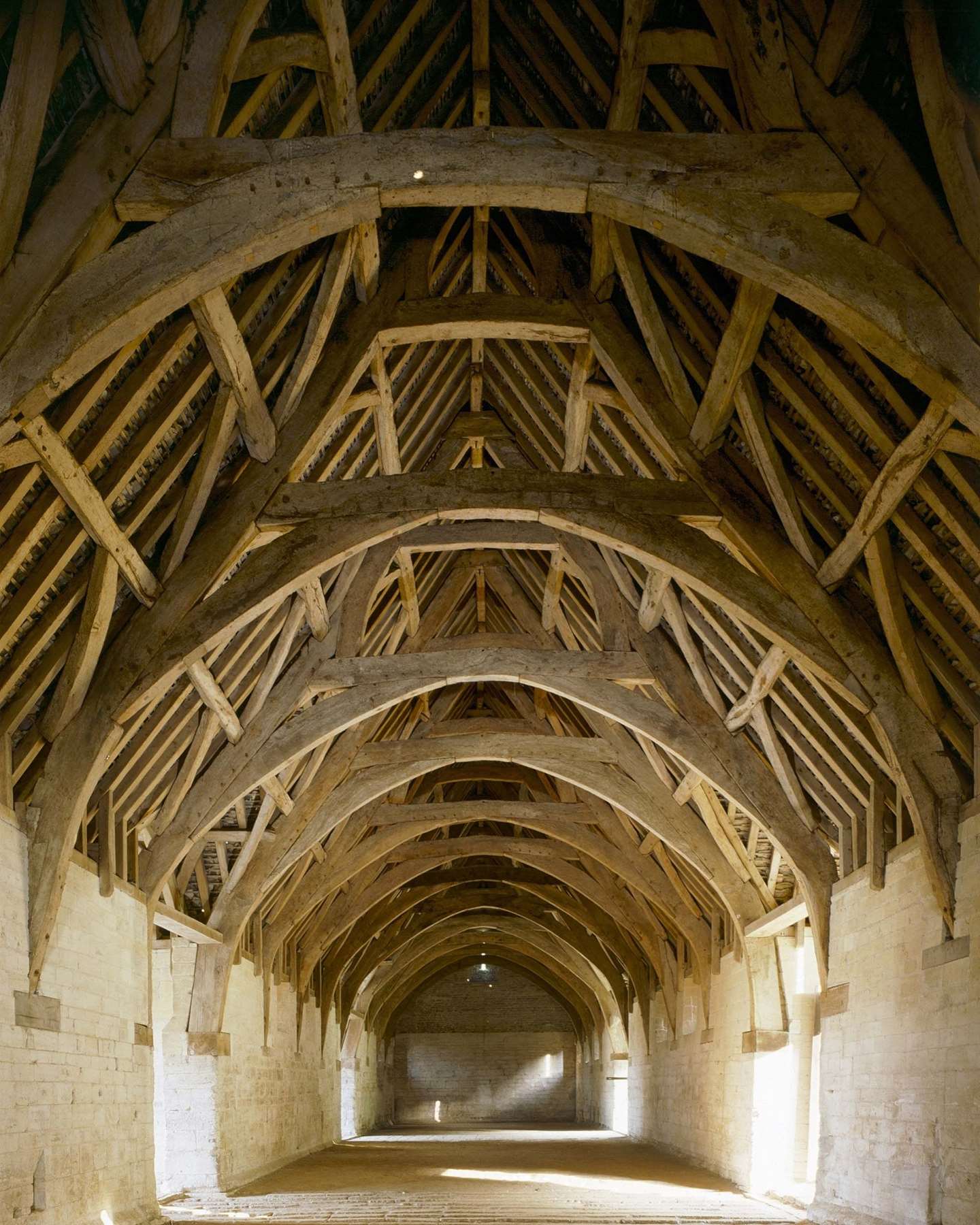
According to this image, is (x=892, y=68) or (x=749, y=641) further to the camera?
(x=749, y=641)

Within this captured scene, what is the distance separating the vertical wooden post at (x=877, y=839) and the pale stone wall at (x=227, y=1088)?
20.4 ft

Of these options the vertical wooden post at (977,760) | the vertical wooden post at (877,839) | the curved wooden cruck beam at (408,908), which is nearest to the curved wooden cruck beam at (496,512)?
the vertical wooden post at (977,760)

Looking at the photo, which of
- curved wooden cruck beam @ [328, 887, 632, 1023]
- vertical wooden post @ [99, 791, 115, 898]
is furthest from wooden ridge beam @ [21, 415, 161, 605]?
curved wooden cruck beam @ [328, 887, 632, 1023]

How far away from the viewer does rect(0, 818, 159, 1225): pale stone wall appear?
6359 millimetres

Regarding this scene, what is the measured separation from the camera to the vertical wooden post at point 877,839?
25.0ft

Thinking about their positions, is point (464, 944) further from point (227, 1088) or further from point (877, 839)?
point (877, 839)

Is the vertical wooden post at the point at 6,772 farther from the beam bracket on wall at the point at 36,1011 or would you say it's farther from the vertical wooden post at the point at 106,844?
the vertical wooden post at the point at 106,844

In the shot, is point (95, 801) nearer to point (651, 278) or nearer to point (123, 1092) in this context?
point (123, 1092)

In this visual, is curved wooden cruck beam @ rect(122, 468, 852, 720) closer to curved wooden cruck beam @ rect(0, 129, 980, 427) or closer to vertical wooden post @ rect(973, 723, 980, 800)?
vertical wooden post @ rect(973, 723, 980, 800)

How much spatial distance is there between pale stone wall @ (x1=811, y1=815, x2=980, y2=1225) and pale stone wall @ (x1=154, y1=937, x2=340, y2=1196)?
17.5 feet

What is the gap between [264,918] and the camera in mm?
12695

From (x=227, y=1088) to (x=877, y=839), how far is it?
260 inches

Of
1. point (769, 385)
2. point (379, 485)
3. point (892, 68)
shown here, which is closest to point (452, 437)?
point (379, 485)

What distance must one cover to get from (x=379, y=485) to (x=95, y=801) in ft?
9.25
